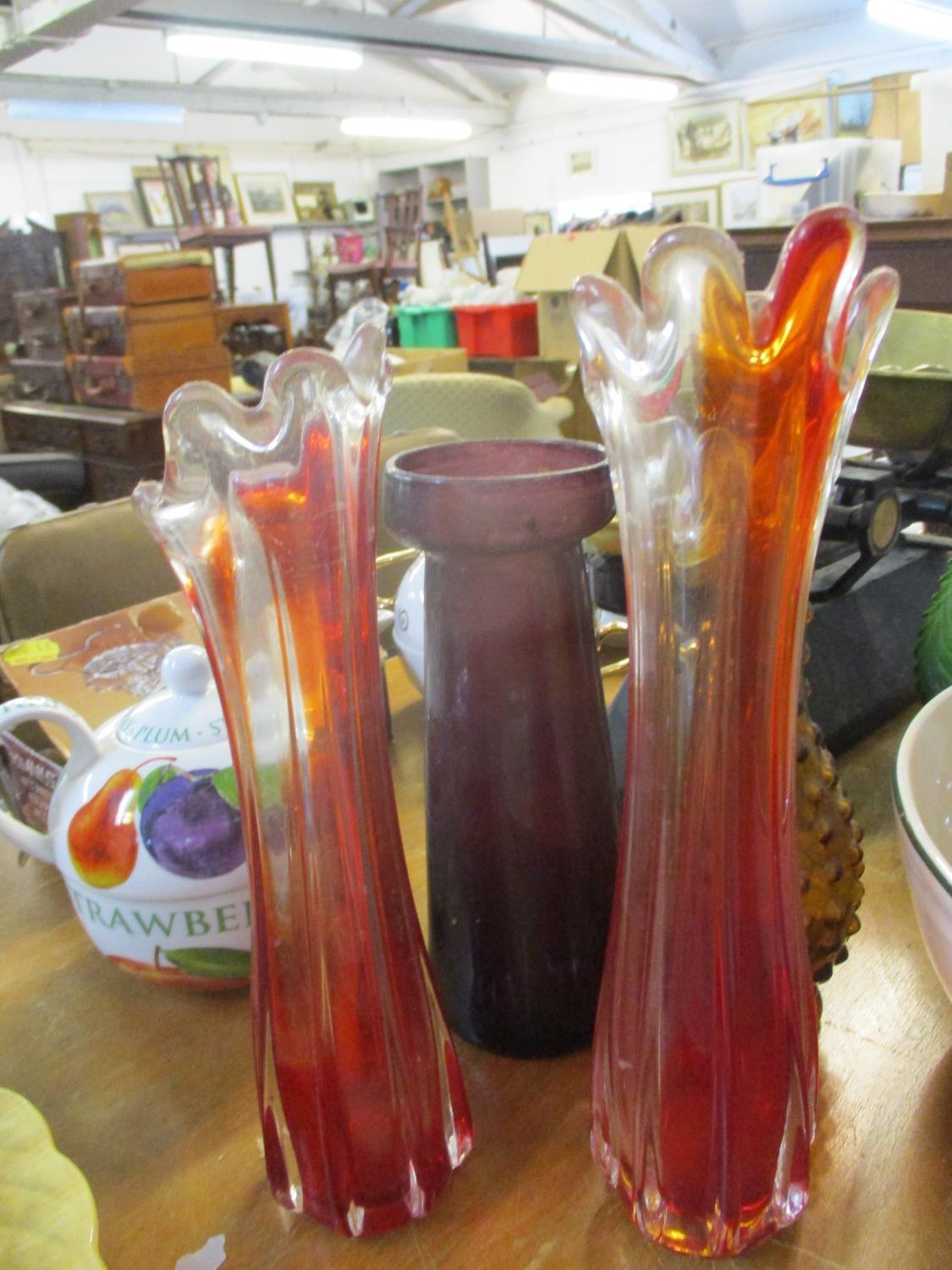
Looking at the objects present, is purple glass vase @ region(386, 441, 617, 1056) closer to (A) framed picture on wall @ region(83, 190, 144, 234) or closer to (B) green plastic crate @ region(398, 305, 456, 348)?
(B) green plastic crate @ region(398, 305, 456, 348)

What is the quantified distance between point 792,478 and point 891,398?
2.25 ft

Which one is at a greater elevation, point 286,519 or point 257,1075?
point 286,519

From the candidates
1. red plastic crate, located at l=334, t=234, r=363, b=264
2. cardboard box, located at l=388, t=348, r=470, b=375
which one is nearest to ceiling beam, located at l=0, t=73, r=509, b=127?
red plastic crate, located at l=334, t=234, r=363, b=264

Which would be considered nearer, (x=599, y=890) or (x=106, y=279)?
(x=599, y=890)

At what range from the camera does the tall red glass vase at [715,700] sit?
0.23 metres

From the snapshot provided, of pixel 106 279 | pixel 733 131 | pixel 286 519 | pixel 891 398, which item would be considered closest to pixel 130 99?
pixel 733 131

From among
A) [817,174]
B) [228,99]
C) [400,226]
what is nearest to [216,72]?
[228,99]

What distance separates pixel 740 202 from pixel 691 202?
1882mm

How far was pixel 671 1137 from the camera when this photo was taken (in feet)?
0.92

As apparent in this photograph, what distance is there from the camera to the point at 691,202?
5.08 metres

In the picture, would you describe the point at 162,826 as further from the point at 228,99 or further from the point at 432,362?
the point at 228,99

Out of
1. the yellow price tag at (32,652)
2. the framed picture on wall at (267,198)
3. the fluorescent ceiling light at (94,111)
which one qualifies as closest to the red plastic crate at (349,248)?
the framed picture on wall at (267,198)

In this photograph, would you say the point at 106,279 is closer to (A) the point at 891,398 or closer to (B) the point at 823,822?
(A) the point at 891,398

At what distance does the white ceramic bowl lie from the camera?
0.31 meters
